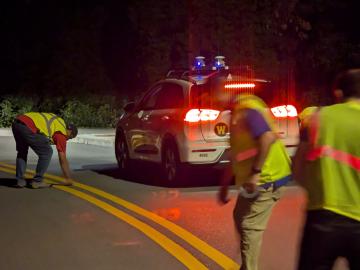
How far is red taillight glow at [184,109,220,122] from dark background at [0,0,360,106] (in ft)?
37.1

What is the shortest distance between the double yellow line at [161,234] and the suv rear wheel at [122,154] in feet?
5.62

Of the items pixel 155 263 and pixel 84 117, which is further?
pixel 84 117

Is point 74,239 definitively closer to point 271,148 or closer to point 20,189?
point 271,148

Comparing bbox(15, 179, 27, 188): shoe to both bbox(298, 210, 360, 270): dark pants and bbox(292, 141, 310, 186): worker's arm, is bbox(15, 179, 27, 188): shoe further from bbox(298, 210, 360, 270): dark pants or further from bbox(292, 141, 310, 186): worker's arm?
bbox(298, 210, 360, 270): dark pants

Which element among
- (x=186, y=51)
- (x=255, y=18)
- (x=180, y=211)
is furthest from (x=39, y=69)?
(x=180, y=211)

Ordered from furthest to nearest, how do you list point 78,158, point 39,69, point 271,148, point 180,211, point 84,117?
point 39,69
point 84,117
point 78,158
point 180,211
point 271,148

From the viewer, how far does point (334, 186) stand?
385cm

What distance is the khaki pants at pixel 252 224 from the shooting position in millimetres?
5512

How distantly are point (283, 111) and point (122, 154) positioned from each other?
348cm

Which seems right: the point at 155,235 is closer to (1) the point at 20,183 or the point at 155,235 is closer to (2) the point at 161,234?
(2) the point at 161,234

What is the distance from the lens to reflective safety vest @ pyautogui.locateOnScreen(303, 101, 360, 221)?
383 cm

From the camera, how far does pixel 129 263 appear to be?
6668 mm

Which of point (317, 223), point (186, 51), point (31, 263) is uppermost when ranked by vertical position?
point (186, 51)

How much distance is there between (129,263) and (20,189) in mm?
5325
